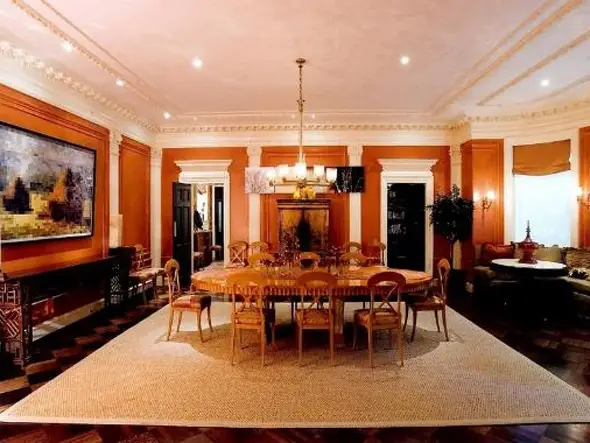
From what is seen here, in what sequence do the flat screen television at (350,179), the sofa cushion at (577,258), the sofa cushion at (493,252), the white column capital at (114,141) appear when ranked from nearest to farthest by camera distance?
the sofa cushion at (577,258)
the white column capital at (114,141)
the sofa cushion at (493,252)
the flat screen television at (350,179)

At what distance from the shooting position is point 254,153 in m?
8.19

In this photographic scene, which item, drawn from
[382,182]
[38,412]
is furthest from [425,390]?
[382,182]

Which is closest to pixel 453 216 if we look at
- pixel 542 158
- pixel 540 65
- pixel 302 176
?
pixel 542 158

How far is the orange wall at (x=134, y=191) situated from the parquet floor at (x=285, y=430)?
255cm

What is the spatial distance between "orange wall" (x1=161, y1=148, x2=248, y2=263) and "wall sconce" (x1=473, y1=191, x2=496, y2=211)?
4435mm

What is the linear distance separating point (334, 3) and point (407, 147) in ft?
16.5

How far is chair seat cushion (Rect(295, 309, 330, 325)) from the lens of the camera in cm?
392

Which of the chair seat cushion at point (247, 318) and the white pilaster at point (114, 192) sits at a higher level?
the white pilaster at point (114, 192)

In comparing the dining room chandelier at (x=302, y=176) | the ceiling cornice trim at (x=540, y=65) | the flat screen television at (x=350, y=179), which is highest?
the ceiling cornice trim at (x=540, y=65)

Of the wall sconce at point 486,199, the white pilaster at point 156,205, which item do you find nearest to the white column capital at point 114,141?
the white pilaster at point 156,205

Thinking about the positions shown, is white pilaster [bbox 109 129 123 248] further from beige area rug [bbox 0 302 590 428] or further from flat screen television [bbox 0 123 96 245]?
beige area rug [bbox 0 302 590 428]

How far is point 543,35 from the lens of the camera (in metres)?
4.15

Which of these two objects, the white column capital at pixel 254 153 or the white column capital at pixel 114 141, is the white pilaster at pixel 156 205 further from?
the white column capital at pixel 254 153

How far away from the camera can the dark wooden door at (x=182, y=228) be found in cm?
830
